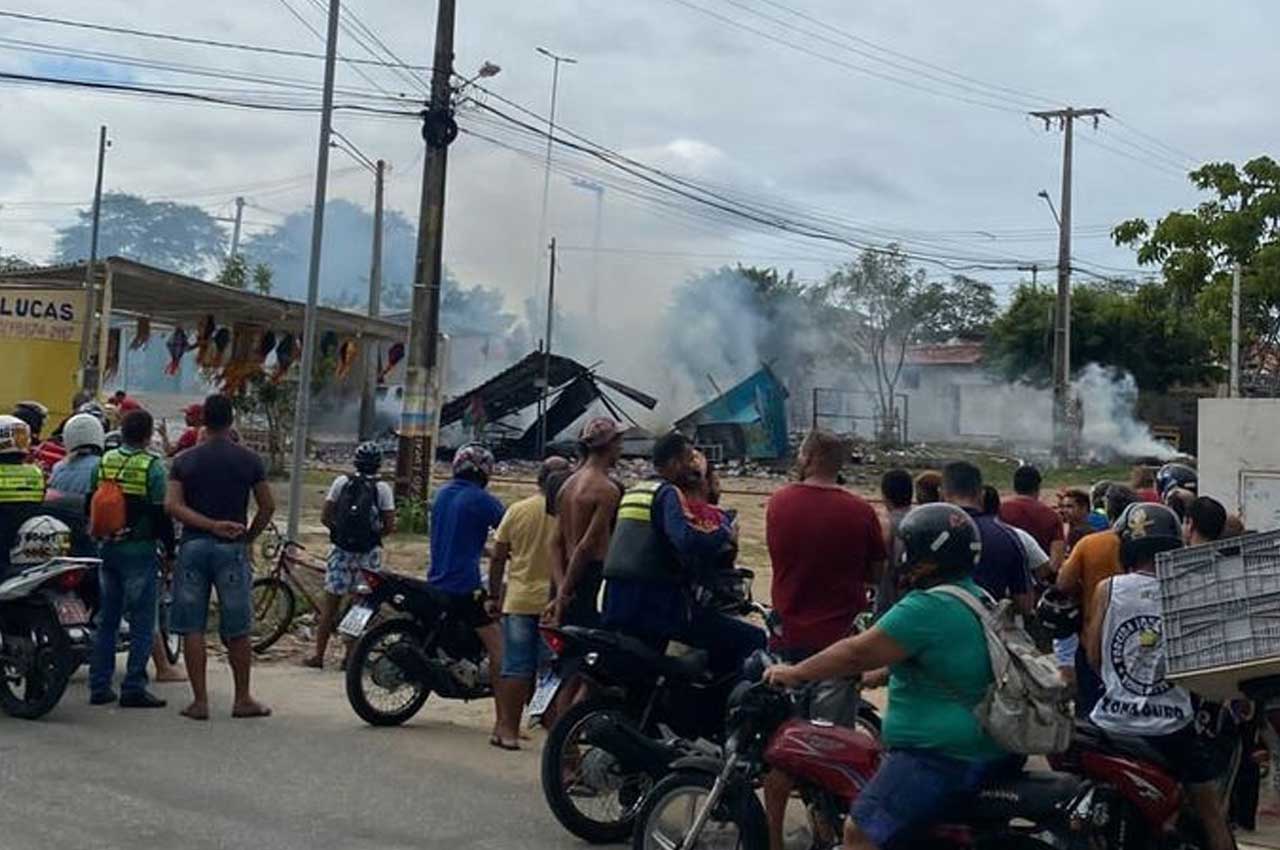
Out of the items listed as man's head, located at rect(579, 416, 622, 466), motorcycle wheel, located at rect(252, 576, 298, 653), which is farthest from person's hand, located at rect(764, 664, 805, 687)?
motorcycle wheel, located at rect(252, 576, 298, 653)

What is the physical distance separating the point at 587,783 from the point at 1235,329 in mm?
16831

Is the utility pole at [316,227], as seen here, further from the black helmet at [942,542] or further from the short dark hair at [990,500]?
the black helmet at [942,542]

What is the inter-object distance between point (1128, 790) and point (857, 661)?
1.32 metres

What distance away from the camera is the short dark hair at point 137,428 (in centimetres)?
914

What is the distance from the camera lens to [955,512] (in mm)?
4621

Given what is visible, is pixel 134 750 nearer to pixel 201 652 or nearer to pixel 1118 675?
pixel 201 652

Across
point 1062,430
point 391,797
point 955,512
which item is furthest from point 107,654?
point 1062,430

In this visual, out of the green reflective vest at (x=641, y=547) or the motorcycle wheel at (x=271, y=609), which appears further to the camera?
the motorcycle wheel at (x=271, y=609)

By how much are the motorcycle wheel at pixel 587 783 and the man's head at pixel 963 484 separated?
2293mm

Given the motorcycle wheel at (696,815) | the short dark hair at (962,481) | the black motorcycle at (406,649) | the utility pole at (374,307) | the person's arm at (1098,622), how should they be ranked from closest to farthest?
the motorcycle wheel at (696,815) → the person's arm at (1098,622) → the short dark hair at (962,481) → the black motorcycle at (406,649) → the utility pole at (374,307)

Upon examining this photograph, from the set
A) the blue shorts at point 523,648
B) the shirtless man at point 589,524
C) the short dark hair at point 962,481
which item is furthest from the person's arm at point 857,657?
the blue shorts at point 523,648

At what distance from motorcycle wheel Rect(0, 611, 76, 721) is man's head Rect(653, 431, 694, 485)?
3.83m

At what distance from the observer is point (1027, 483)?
9609mm

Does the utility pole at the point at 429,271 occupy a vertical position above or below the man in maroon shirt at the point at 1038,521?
above
